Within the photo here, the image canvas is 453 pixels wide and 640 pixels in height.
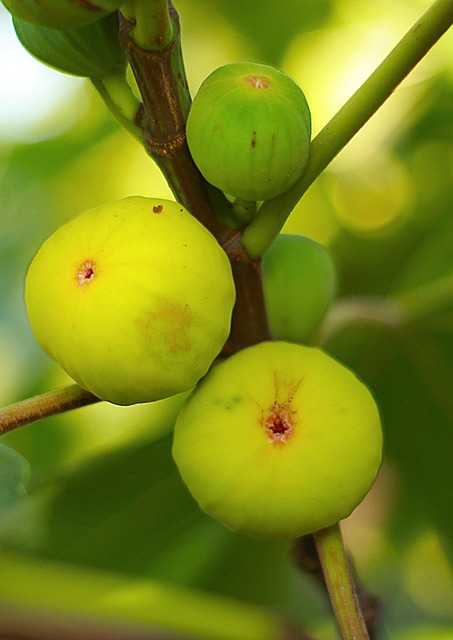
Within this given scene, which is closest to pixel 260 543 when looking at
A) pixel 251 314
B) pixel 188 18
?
pixel 251 314

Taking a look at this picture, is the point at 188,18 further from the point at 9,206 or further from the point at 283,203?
the point at 283,203

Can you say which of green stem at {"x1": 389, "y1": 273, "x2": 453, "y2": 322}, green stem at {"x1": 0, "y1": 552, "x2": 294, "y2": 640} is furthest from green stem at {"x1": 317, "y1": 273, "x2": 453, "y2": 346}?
green stem at {"x1": 0, "y1": 552, "x2": 294, "y2": 640}

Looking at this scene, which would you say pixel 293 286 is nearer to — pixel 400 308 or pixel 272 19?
pixel 400 308

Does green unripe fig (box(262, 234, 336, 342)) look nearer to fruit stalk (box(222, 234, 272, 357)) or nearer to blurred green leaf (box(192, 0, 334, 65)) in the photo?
fruit stalk (box(222, 234, 272, 357))

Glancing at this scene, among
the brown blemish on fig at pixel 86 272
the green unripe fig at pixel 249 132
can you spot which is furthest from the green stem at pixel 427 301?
the brown blemish on fig at pixel 86 272

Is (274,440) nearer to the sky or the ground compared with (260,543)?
nearer to the sky

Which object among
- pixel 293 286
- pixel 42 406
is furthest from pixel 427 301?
pixel 42 406

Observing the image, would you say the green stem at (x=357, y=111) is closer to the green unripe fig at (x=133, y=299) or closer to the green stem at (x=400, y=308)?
the green unripe fig at (x=133, y=299)
